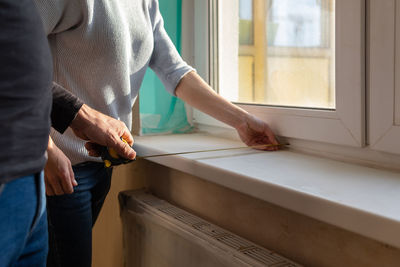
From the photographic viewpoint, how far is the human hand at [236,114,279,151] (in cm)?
131

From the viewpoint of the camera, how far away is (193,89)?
133 cm

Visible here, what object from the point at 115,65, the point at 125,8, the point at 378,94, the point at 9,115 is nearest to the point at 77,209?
the point at 115,65

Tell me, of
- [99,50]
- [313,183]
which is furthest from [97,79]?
[313,183]

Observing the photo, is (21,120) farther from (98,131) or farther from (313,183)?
(313,183)

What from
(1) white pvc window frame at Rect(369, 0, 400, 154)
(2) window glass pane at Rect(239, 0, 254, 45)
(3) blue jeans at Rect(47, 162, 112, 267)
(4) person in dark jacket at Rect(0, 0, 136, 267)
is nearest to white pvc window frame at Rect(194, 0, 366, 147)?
(1) white pvc window frame at Rect(369, 0, 400, 154)

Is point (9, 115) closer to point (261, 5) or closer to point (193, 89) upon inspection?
point (193, 89)

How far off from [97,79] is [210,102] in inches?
12.9

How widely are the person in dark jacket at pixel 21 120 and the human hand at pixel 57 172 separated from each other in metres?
0.24

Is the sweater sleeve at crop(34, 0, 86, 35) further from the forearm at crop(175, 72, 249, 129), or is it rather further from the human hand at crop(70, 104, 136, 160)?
the forearm at crop(175, 72, 249, 129)

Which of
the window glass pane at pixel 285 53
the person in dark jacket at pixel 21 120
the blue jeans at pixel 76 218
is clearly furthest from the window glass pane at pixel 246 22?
the person in dark jacket at pixel 21 120

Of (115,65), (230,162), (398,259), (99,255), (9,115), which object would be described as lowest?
(99,255)

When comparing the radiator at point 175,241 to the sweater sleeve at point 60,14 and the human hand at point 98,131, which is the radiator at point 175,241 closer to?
the human hand at point 98,131

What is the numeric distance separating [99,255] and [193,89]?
73 centimetres

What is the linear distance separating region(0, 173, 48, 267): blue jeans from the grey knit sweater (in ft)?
1.57
